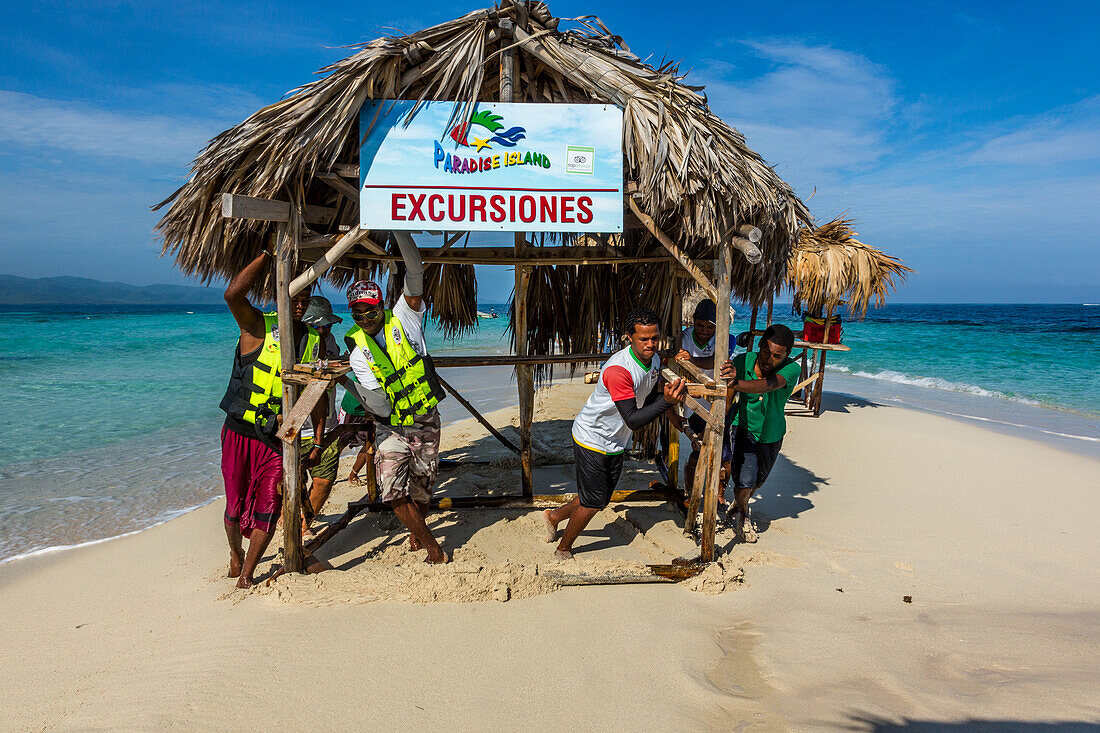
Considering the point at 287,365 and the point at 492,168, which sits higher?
the point at 492,168

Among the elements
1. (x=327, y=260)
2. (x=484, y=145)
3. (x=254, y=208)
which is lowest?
(x=327, y=260)

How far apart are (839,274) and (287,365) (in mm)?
8671

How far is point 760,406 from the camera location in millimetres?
4590

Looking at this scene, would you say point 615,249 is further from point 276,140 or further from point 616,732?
point 616,732

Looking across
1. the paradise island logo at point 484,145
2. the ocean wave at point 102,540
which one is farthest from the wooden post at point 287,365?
the ocean wave at point 102,540

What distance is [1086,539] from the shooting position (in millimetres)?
4992

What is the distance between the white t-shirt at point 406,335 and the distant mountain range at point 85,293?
80.4 m

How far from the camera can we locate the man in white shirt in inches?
144

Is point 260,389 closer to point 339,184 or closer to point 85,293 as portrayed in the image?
point 339,184

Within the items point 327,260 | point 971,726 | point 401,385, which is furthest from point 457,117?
point 971,726

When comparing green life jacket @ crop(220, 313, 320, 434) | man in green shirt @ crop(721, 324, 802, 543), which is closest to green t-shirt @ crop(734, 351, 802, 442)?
man in green shirt @ crop(721, 324, 802, 543)

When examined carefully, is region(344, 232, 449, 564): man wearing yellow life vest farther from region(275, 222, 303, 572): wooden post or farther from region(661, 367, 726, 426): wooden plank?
region(661, 367, 726, 426): wooden plank

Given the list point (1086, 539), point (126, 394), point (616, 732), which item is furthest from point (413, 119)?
point (126, 394)

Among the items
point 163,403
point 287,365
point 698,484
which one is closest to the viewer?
point 287,365
